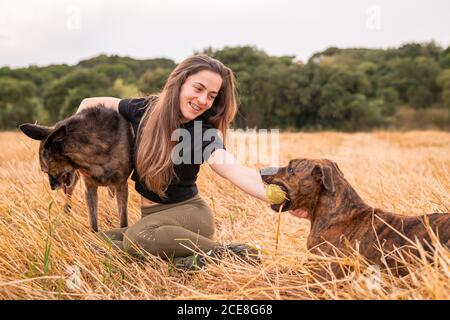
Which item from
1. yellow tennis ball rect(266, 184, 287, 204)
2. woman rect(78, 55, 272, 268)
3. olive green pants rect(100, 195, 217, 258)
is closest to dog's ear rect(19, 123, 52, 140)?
woman rect(78, 55, 272, 268)

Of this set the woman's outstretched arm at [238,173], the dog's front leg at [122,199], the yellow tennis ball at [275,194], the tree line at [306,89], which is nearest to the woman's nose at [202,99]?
the woman's outstretched arm at [238,173]

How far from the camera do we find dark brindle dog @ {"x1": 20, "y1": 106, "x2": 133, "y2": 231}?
3600 mm

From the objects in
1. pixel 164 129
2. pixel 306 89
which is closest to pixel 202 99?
pixel 164 129

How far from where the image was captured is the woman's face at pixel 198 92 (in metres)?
3.49

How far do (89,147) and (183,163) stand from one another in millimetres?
810

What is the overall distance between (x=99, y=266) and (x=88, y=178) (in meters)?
0.94

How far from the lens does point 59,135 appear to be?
356 cm

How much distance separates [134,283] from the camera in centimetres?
311

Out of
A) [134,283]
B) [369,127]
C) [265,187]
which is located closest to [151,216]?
[134,283]

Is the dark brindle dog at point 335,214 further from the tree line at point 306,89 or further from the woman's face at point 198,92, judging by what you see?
the tree line at point 306,89

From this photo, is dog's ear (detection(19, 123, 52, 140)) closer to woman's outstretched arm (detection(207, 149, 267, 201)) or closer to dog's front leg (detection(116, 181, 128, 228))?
dog's front leg (detection(116, 181, 128, 228))

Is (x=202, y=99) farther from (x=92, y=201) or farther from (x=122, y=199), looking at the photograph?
(x=92, y=201)

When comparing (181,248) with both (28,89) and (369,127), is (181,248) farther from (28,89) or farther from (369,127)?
(28,89)

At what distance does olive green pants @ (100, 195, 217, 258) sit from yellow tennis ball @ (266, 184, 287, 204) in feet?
2.24
